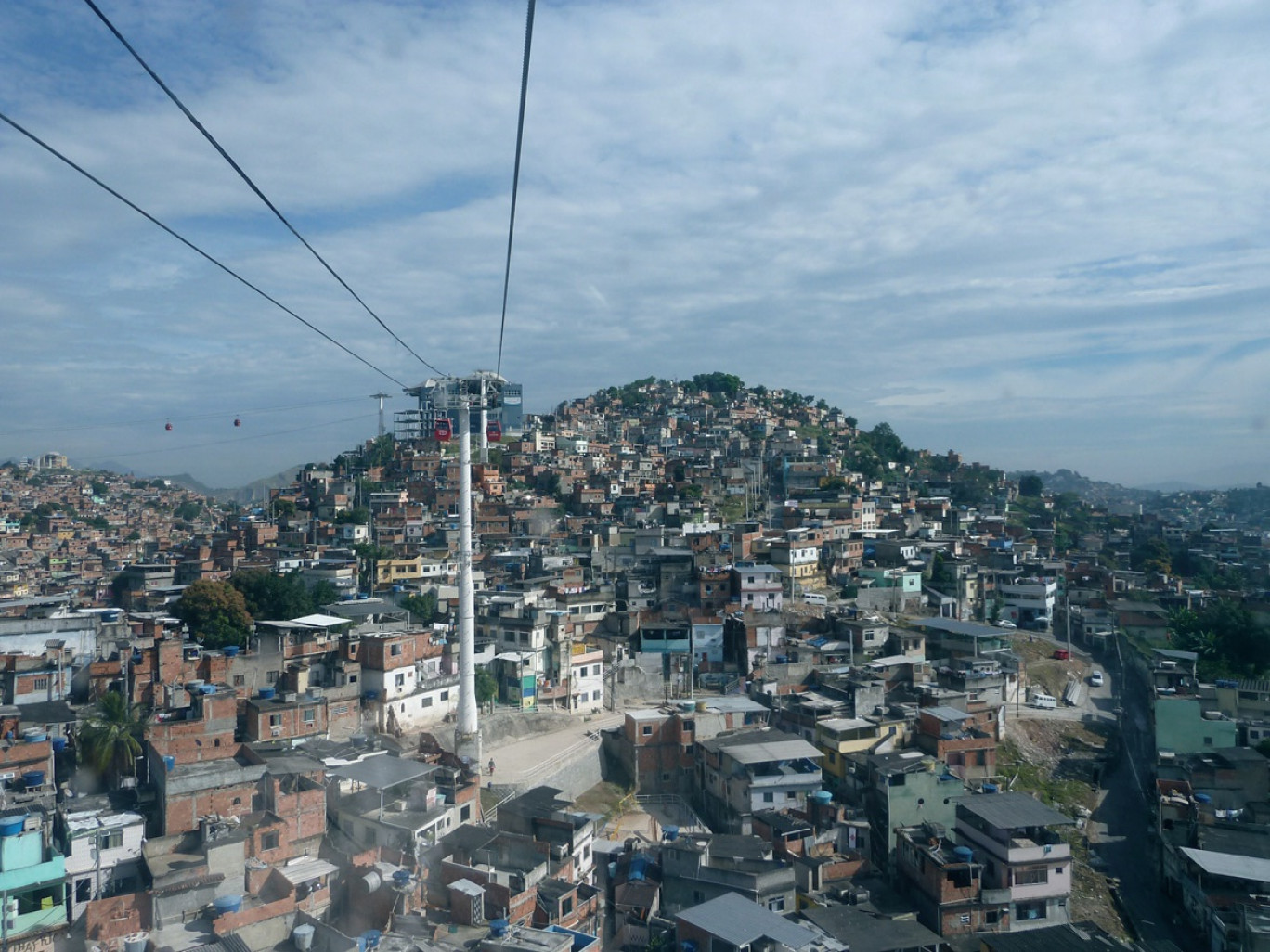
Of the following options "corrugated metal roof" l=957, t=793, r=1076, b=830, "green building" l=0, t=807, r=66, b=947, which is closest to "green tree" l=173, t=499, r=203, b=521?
"green building" l=0, t=807, r=66, b=947

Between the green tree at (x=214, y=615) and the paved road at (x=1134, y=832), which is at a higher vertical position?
the green tree at (x=214, y=615)

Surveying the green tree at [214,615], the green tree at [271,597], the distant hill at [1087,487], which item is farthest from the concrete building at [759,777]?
the distant hill at [1087,487]

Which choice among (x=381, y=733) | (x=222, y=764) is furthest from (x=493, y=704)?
(x=222, y=764)

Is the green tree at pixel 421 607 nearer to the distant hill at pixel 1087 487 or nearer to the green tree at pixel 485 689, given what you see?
the green tree at pixel 485 689

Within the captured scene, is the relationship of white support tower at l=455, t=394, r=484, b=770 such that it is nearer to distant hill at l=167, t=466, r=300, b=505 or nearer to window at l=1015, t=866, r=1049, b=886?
window at l=1015, t=866, r=1049, b=886

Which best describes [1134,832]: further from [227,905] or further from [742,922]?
[227,905]

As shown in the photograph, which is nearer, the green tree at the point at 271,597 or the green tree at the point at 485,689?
the green tree at the point at 485,689

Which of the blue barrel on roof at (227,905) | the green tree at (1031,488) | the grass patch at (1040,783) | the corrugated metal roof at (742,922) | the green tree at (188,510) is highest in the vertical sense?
the green tree at (1031,488)
